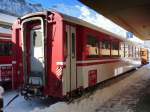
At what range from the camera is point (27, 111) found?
939cm

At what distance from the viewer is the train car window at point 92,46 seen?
12.1 meters

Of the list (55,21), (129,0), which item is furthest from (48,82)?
(129,0)

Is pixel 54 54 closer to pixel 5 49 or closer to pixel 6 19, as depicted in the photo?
pixel 5 49

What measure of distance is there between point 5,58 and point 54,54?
3885 millimetres

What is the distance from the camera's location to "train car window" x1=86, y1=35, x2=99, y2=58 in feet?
39.9

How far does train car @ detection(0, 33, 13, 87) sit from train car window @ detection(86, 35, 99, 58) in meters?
3.70

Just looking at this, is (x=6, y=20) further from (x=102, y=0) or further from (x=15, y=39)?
(x=102, y=0)

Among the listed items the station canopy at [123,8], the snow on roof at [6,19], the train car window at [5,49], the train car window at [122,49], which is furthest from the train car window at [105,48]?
the snow on roof at [6,19]

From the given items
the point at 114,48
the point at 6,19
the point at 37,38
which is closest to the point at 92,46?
the point at 37,38

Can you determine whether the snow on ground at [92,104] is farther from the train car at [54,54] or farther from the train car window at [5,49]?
the train car window at [5,49]

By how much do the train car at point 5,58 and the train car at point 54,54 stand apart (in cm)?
153

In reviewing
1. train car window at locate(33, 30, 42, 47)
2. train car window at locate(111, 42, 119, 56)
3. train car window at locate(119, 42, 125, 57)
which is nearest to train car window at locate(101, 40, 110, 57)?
train car window at locate(111, 42, 119, 56)

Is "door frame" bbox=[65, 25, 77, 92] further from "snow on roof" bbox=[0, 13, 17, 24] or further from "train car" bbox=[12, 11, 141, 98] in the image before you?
"snow on roof" bbox=[0, 13, 17, 24]

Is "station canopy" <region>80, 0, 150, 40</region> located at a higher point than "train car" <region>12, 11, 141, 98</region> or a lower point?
higher
